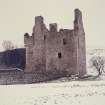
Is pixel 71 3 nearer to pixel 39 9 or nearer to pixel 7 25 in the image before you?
pixel 39 9

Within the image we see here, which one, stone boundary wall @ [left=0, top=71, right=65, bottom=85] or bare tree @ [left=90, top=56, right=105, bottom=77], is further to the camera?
bare tree @ [left=90, top=56, right=105, bottom=77]

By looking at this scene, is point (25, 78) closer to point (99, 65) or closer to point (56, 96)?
point (99, 65)

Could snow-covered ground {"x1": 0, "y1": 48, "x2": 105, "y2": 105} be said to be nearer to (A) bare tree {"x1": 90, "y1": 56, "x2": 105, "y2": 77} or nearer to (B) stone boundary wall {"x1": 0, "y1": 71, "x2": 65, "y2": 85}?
(B) stone boundary wall {"x1": 0, "y1": 71, "x2": 65, "y2": 85}

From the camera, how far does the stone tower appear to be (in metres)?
12.4

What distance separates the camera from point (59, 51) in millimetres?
12906

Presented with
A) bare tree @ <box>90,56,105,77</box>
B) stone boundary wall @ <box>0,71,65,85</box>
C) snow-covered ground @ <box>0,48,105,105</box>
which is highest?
bare tree @ <box>90,56,105,77</box>

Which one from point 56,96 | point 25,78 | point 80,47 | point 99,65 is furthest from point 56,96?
point 80,47

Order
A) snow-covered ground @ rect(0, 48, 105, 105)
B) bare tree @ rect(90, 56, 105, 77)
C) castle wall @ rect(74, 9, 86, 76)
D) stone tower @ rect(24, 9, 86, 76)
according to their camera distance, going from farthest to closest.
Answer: stone tower @ rect(24, 9, 86, 76) < castle wall @ rect(74, 9, 86, 76) < bare tree @ rect(90, 56, 105, 77) < snow-covered ground @ rect(0, 48, 105, 105)

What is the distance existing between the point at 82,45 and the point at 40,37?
210cm

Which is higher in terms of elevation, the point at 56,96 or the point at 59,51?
the point at 59,51

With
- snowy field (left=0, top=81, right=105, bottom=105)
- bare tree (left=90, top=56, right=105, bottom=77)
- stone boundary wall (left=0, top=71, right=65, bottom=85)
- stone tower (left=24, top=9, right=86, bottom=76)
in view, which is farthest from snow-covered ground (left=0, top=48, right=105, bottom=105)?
stone tower (left=24, top=9, right=86, bottom=76)

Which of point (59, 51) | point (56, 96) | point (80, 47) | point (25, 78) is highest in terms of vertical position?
point (80, 47)

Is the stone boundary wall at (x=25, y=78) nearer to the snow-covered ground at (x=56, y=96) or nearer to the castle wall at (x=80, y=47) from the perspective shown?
the castle wall at (x=80, y=47)

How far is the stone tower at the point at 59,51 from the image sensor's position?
40.8 ft
